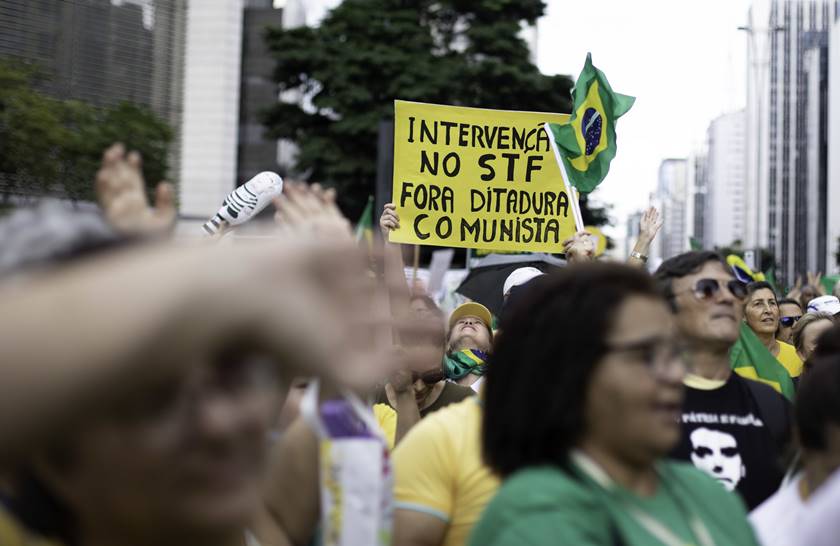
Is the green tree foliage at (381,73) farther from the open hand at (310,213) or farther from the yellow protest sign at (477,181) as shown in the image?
the open hand at (310,213)

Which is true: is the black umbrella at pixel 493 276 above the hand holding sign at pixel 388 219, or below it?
below

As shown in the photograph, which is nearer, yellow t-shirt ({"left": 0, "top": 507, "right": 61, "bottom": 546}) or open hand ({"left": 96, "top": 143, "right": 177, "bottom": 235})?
yellow t-shirt ({"left": 0, "top": 507, "right": 61, "bottom": 546})

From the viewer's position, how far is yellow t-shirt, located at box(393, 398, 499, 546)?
2.70 meters

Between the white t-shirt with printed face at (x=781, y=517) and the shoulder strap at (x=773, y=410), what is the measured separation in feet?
2.42

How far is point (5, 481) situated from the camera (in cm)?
153

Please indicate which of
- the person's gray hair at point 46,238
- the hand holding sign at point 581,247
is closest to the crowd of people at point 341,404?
the person's gray hair at point 46,238

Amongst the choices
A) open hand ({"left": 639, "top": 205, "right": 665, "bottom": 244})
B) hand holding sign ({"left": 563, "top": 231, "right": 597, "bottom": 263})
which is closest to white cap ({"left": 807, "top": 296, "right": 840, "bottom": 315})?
open hand ({"left": 639, "top": 205, "right": 665, "bottom": 244})

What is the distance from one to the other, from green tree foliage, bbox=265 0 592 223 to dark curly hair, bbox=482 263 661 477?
25.5 m

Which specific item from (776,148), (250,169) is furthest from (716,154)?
(250,169)

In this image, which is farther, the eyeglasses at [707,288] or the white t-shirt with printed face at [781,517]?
the eyeglasses at [707,288]

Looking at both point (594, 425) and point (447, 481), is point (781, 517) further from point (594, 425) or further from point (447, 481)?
point (447, 481)

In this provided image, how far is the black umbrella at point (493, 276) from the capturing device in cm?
937

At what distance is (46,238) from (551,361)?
1085 mm

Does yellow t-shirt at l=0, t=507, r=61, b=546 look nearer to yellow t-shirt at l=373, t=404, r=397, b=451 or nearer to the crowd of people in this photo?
the crowd of people
